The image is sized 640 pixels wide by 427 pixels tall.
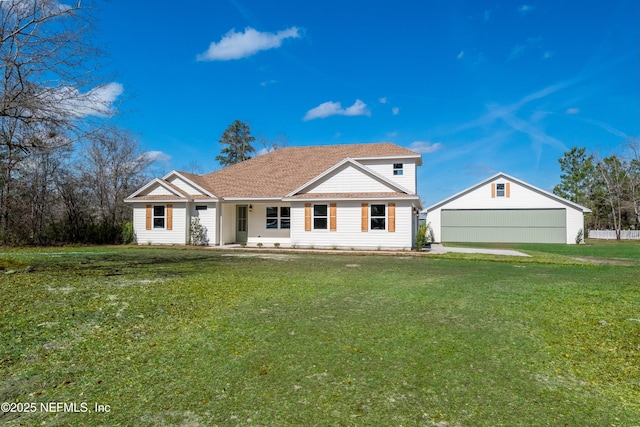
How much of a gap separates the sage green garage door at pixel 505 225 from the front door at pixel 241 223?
14953 millimetres

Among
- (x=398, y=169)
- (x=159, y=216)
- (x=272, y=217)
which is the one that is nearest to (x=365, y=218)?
(x=398, y=169)

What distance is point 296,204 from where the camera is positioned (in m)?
18.7

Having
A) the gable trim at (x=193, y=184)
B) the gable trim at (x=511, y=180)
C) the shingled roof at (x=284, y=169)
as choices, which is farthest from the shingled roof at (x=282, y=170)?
the gable trim at (x=511, y=180)

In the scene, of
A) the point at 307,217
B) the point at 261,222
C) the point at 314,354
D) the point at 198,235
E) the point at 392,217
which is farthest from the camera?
the point at 261,222

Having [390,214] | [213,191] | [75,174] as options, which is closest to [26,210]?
[75,174]

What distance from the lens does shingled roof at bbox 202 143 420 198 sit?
66.4 feet

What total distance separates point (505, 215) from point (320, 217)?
15.5 meters

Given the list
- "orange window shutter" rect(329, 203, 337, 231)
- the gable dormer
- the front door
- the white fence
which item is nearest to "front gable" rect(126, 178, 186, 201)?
the front door

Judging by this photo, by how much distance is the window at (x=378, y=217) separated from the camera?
57.9ft

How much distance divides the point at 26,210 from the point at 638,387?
76.8ft

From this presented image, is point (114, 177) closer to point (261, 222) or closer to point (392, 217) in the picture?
point (261, 222)

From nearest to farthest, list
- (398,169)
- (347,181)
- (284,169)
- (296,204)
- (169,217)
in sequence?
1. (347,181)
2. (296,204)
3. (169,217)
4. (398,169)
5. (284,169)

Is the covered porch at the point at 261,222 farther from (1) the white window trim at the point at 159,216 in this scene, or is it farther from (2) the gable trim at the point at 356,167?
(1) the white window trim at the point at 159,216

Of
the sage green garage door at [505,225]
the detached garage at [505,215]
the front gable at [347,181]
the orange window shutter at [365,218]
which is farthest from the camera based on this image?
the sage green garage door at [505,225]
